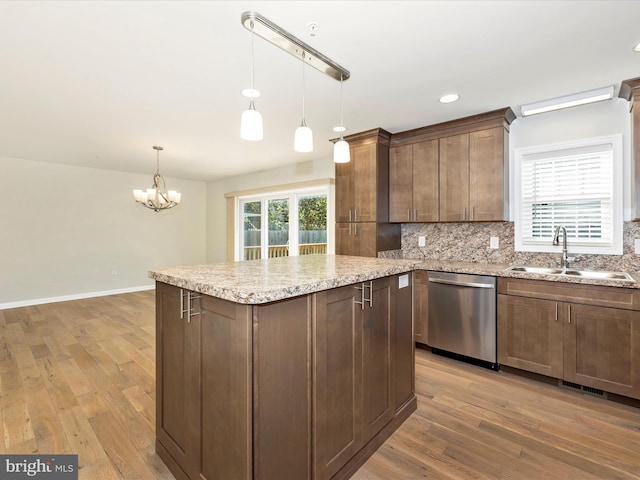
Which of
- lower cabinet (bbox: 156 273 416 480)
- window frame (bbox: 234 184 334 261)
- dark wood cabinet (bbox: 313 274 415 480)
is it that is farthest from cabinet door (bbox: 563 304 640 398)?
window frame (bbox: 234 184 334 261)

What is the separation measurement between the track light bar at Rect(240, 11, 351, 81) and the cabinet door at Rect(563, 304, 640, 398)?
2.62m

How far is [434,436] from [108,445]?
2058mm

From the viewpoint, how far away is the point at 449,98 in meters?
2.80

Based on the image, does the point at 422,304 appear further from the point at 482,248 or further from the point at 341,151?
the point at 341,151

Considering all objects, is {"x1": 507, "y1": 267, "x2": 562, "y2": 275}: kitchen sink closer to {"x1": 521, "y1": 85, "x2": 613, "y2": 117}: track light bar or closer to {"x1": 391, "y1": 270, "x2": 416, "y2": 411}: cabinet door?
{"x1": 391, "y1": 270, "x2": 416, "y2": 411}: cabinet door

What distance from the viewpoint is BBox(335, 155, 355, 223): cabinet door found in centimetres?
388

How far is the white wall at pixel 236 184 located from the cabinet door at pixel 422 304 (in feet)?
7.70

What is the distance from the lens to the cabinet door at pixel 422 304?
333 cm

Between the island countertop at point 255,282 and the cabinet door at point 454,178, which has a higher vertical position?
the cabinet door at point 454,178

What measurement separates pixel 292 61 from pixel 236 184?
16.2 feet

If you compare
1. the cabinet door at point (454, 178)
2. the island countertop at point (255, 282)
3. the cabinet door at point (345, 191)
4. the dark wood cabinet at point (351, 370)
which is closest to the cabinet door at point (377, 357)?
the dark wood cabinet at point (351, 370)

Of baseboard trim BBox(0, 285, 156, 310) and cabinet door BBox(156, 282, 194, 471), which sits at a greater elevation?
cabinet door BBox(156, 282, 194, 471)

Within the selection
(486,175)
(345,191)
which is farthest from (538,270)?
(345,191)

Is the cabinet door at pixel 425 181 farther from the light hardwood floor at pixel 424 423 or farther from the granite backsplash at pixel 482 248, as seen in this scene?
the light hardwood floor at pixel 424 423
